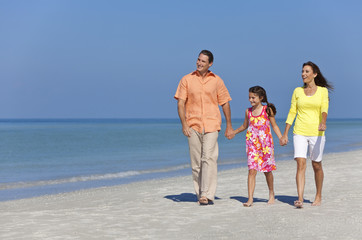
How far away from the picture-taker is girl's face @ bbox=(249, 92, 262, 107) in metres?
7.04

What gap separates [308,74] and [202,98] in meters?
1.33

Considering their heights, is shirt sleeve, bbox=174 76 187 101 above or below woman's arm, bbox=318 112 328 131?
above

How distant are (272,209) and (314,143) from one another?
3.06 feet

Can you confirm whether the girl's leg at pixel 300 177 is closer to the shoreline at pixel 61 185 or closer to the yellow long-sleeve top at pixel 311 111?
the yellow long-sleeve top at pixel 311 111

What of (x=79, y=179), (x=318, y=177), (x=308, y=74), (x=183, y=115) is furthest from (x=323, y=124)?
(x=79, y=179)

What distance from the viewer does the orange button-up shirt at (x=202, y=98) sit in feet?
23.2

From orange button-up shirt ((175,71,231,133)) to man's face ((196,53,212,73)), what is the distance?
0.26 ft

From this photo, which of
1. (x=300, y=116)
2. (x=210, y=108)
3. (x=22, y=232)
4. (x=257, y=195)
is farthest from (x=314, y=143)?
(x=22, y=232)

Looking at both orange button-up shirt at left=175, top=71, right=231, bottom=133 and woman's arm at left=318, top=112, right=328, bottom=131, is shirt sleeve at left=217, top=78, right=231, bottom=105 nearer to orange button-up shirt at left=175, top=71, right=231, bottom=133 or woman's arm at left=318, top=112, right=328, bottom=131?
orange button-up shirt at left=175, top=71, right=231, bottom=133

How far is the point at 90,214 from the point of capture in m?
6.60

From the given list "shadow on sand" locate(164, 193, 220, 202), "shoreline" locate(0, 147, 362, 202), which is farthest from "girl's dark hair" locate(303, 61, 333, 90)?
"shoreline" locate(0, 147, 362, 202)

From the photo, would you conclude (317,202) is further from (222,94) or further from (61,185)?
(61,185)

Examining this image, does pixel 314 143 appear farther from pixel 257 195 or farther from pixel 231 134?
pixel 257 195

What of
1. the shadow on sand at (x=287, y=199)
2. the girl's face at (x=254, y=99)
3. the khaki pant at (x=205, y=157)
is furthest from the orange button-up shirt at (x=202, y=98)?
the shadow on sand at (x=287, y=199)
